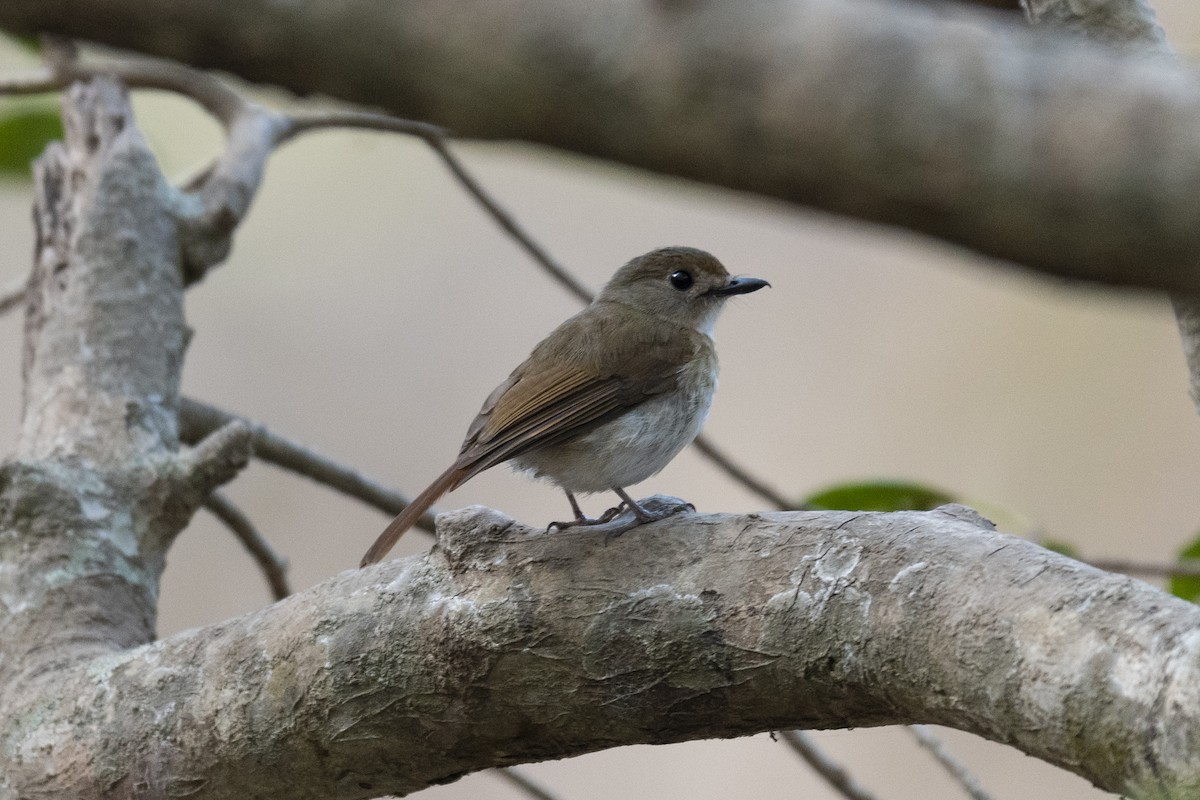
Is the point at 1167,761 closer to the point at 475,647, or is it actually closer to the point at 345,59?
the point at 475,647

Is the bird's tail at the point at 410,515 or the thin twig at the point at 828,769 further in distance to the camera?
the thin twig at the point at 828,769

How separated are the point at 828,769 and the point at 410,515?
111cm

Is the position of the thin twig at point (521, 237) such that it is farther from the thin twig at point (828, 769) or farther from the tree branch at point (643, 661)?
the tree branch at point (643, 661)

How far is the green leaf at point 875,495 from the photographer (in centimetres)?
336

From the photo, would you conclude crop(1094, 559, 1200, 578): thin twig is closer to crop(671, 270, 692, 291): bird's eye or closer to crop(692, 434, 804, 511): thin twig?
crop(692, 434, 804, 511): thin twig

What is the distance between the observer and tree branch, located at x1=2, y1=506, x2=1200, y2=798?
1576 mm

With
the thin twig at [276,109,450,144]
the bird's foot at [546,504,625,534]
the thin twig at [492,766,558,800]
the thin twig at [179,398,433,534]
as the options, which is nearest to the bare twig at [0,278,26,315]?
the thin twig at [276,109,450,144]

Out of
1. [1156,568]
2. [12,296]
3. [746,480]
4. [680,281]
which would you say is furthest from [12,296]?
[1156,568]

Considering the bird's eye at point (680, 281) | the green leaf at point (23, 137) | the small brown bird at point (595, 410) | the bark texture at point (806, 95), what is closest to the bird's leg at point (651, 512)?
the small brown bird at point (595, 410)

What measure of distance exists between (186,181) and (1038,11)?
3.49m

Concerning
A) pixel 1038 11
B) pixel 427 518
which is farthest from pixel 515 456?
pixel 1038 11

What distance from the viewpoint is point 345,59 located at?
72cm

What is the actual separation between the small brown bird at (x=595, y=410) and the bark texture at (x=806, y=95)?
1955mm

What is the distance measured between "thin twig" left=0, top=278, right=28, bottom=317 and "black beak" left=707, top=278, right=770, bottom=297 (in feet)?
7.83
